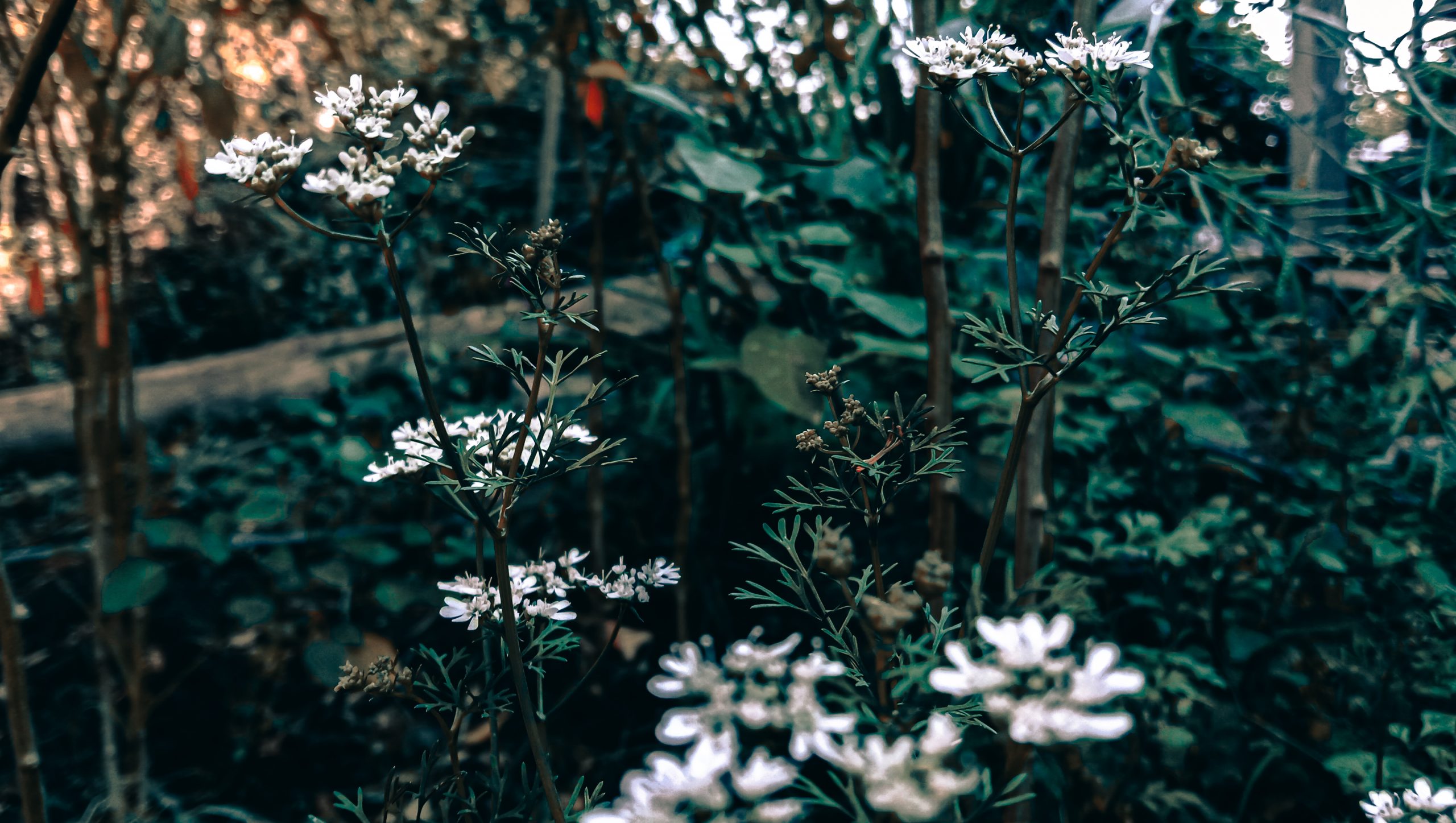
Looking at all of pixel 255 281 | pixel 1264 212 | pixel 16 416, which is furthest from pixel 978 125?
pixel 255 281

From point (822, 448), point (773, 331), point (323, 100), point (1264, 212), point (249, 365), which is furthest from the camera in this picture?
point (249, 365)

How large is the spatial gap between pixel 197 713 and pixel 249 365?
2.42 ft

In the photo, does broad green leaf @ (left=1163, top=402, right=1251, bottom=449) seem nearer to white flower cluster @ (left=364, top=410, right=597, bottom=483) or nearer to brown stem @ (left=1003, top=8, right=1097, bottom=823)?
brown stem @ (left=1003, top=8, right=1097, bottom=823)

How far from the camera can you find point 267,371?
157cm

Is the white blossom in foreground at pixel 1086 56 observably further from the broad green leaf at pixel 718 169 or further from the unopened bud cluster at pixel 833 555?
the broad green leaf at pixel 718 169

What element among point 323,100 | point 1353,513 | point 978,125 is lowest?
point 1353,513

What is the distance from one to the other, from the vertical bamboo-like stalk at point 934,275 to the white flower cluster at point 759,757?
0.44 meters

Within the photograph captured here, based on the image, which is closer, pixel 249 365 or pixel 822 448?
pixel 822 448

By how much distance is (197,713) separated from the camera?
1168 millimetres

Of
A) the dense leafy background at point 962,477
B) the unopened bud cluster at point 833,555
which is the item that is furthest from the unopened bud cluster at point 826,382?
the dense leafy background at point 962,477

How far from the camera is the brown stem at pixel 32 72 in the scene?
0.45m

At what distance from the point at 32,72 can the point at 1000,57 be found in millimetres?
591

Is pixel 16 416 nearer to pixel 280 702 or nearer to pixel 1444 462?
pixel 280 702

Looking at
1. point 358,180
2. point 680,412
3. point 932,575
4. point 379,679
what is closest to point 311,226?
point 358,180
